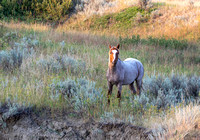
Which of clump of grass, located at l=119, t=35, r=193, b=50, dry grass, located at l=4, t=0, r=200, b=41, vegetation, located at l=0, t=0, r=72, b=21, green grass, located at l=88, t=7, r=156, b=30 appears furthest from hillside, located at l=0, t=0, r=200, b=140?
vegetation, located at l=0, t=0, r=72, b=21

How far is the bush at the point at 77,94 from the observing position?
16.9ft

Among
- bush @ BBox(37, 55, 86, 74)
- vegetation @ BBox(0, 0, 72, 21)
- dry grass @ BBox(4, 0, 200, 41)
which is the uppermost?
vegetation @ BBox(0, 0, 72, 21)

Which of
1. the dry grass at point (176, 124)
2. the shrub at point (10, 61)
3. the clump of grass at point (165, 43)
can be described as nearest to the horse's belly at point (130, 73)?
the dry grass at point (176, 124)

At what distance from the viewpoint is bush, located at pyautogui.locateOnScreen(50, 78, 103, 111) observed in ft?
16.9

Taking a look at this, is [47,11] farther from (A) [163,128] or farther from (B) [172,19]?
(A) [163,128]

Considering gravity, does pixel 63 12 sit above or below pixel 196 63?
above

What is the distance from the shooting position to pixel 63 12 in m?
25.3

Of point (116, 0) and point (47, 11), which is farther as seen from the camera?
point (116, 0)

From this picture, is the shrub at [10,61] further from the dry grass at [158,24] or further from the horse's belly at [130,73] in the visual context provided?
the dry grass at [158,24]

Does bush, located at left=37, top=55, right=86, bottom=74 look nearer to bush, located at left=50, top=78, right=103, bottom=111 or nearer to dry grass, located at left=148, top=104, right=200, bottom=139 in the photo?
bush, located at left=50, top=78, right=103, bottom=111

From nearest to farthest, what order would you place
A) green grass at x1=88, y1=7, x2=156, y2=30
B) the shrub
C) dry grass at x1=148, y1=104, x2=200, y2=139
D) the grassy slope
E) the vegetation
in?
1. dry grass at x1=148, y1=104, x2=200, y2=139
2. the shrub
3. the grassy slope
4. green grass at x1=88, y1=7, x2=156, y2=30
5. the vegetation

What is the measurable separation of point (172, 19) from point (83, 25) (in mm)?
8374

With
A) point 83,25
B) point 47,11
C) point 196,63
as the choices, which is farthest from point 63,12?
point 196,63

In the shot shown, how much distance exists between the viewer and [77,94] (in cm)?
559
